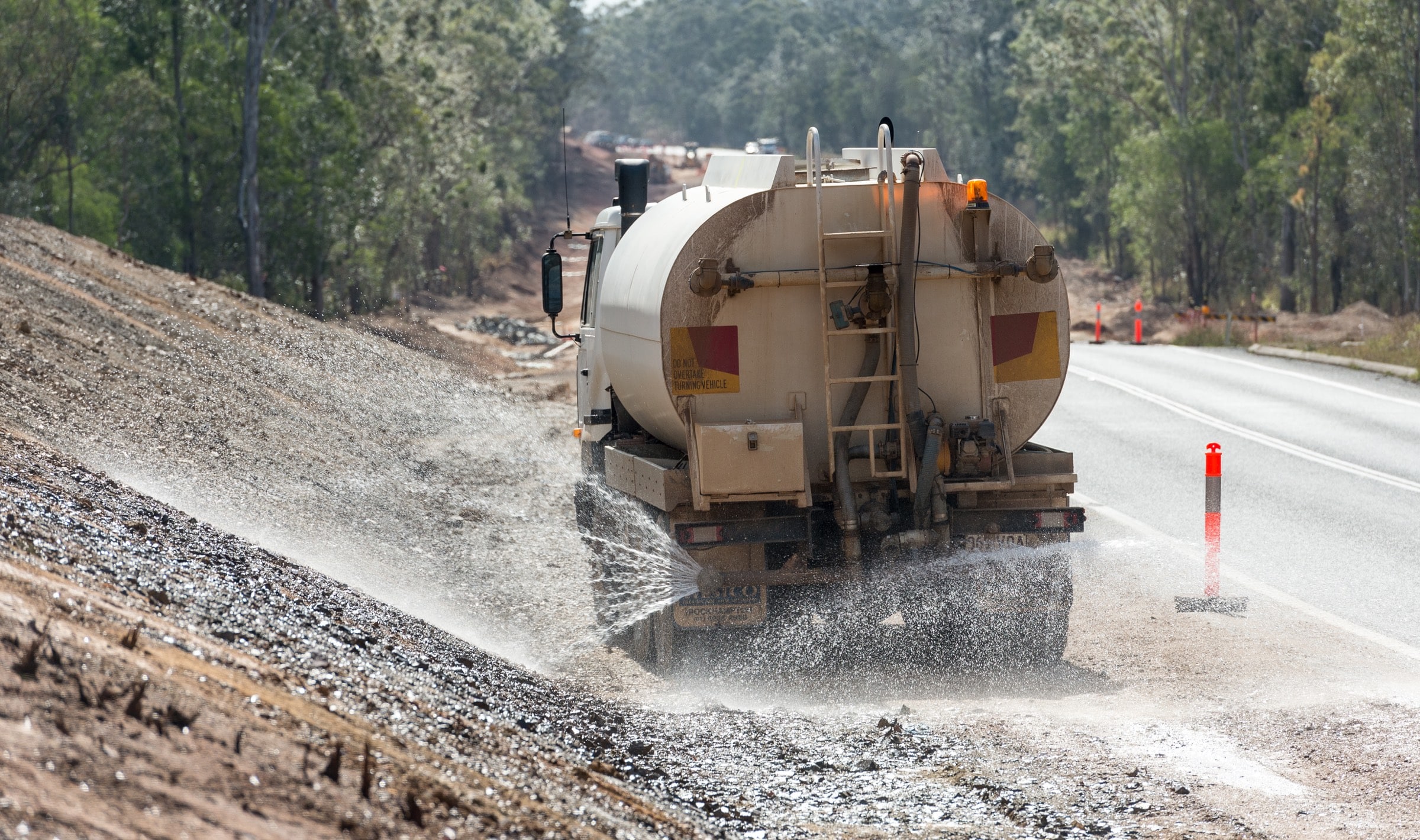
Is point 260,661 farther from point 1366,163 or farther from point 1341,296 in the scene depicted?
point 1341,296

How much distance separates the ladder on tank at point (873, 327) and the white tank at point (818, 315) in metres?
0.03

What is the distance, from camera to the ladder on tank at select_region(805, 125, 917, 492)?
26.3 ft

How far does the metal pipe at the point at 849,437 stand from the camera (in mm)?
8188

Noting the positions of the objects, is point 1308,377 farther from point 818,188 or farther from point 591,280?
point 818,188

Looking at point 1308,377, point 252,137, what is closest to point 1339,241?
point 1308,377

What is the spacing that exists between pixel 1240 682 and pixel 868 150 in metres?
3.79

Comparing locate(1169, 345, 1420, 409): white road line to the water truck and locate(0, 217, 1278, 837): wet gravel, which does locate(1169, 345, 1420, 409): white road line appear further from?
the water truck

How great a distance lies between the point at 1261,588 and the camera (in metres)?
10.0


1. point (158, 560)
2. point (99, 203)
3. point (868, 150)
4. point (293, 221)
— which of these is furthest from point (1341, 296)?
point (158, 560)

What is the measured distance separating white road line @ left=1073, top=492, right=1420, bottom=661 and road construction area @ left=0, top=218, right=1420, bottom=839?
0.13ft

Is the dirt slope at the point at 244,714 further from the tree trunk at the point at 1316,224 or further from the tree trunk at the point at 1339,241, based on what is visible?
the tree trunk at the point at 1339,241

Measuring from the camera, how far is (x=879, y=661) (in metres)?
8.62

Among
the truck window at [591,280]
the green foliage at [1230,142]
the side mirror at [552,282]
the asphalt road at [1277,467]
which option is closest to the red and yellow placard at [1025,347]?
the asphalt road at [1277,467]

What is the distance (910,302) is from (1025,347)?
0.87 m
